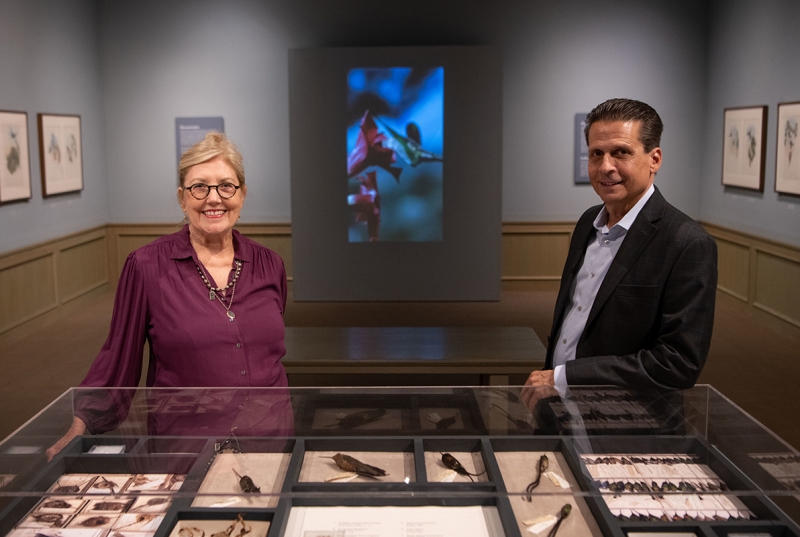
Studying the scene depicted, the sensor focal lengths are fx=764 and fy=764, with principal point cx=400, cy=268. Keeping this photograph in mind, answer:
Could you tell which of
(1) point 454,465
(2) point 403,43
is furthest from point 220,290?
(2) point 403,43

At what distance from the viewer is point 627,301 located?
2.40m

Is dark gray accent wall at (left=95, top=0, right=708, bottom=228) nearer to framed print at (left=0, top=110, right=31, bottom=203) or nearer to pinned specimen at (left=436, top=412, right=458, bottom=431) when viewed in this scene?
framed print at (left=0, top=110, right=31, bottom=203)

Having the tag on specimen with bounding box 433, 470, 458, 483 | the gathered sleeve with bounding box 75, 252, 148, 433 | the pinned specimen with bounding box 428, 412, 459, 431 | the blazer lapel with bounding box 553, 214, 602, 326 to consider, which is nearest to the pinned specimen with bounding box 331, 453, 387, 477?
the tag on specimen with bounding box 433, 470, 458, 483

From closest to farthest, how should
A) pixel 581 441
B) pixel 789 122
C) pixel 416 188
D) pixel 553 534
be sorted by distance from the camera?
pixel 553 534 < pixel 581 441 < pixel 789 122 < pixel 416 188

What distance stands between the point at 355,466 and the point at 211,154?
1.15 metres

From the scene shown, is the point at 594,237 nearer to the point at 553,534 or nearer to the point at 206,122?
the point at 553,534

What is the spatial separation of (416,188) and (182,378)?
7636 mm

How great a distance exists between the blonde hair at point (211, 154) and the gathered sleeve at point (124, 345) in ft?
1.10

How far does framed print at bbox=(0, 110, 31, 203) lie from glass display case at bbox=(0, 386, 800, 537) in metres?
6.45

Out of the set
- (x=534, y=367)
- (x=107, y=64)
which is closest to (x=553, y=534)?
(x=534, y=367)

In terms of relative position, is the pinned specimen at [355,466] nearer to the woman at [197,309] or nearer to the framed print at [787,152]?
the woman at [197,309]

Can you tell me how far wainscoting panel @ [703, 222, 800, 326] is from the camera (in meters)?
7.74

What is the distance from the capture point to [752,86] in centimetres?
873

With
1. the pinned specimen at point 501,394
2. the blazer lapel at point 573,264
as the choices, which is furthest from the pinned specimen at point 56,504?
the blazer lapel at point 573,264
